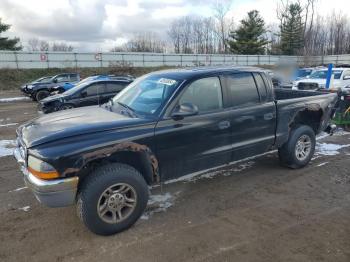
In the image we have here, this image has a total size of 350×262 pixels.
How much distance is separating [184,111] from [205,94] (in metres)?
0.64

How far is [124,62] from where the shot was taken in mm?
35406

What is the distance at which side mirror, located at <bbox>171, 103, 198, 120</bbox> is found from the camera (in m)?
3.79

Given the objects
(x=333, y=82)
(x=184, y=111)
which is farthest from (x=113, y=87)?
(x=333, y=82)

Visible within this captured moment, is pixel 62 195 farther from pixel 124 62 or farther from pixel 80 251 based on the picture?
pixel 124 62

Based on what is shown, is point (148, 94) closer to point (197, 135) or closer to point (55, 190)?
point (197, 135)

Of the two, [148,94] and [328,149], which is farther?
[328,149]

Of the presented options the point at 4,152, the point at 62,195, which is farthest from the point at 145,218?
the point at 4,152

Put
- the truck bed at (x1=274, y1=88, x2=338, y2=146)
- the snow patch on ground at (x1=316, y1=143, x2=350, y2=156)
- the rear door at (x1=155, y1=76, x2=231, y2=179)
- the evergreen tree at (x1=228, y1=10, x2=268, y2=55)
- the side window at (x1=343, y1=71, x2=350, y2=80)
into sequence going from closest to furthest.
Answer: the rear door at (x1=155, y1=76, x2=231, y2=179), the truck bed at (x1=274, y1=88, x2=338, y2=146), the snow patch on ground at (x1=316, y1=143, x2=350, y2=156), the side window at (x1=343, y1=71, x2=350, y2=80), the evergreen tree at (x1=228, y1=10, x2=268, y2=55)

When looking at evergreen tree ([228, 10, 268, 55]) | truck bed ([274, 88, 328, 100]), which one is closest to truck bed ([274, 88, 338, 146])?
truck bed ([274, 88, 328, 100])

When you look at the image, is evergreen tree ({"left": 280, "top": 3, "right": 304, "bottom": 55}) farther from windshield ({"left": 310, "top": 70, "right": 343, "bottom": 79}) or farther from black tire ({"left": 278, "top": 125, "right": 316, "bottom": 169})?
black tire ({"left": 278, "top": 125, "right": 316, "bottom": 169})

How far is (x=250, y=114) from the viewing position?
468 cm

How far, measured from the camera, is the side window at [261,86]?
4.94 meters

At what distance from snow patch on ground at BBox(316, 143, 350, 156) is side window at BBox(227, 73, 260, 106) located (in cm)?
271

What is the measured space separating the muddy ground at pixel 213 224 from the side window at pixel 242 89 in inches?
52.5
